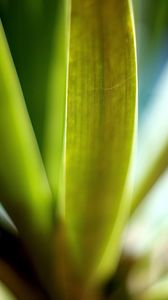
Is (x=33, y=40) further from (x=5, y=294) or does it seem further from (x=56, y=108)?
(x=5, y=294)

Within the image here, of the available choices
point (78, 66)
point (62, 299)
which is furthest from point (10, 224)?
point (78, 66)

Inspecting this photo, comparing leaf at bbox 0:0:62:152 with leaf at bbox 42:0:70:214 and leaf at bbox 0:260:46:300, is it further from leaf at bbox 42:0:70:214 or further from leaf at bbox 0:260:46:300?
leaf at bbox 0:260:46:300

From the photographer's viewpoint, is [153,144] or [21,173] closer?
[21,173]

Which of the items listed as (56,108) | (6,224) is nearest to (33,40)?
(56,108)

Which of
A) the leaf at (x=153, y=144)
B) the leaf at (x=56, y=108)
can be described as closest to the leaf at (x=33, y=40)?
the leaf at (x=56, y=108)

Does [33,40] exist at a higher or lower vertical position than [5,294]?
higher

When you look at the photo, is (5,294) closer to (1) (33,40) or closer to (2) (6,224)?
(2) (6,224)

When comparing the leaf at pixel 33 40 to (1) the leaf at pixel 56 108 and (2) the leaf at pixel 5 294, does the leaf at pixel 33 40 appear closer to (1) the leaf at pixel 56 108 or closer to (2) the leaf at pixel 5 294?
(1) the leaf at pixel 56 108
